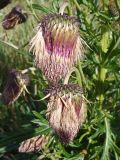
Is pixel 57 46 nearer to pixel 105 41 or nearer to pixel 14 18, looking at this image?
pixel 105 41

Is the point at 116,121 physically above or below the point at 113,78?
below

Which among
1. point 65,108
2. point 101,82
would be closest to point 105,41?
point 101,82

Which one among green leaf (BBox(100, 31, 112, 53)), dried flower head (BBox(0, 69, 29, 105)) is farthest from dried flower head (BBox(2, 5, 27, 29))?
green leaf (BBox(100, 31, 112, 53))

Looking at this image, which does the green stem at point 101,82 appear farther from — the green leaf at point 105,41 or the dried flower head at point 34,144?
Result: the dried flower head at point 34,144

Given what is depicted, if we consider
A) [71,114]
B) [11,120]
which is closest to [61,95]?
[71,114]

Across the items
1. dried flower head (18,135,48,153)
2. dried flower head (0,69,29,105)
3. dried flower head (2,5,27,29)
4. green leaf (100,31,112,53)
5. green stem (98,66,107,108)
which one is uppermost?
dried flower head (2,5,27,29)

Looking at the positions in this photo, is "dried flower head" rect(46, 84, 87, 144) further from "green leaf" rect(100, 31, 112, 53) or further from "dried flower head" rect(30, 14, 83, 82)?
"green leaf" rect(100, 31, 112, 53)

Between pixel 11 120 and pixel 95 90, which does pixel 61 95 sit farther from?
pixel 11 120
